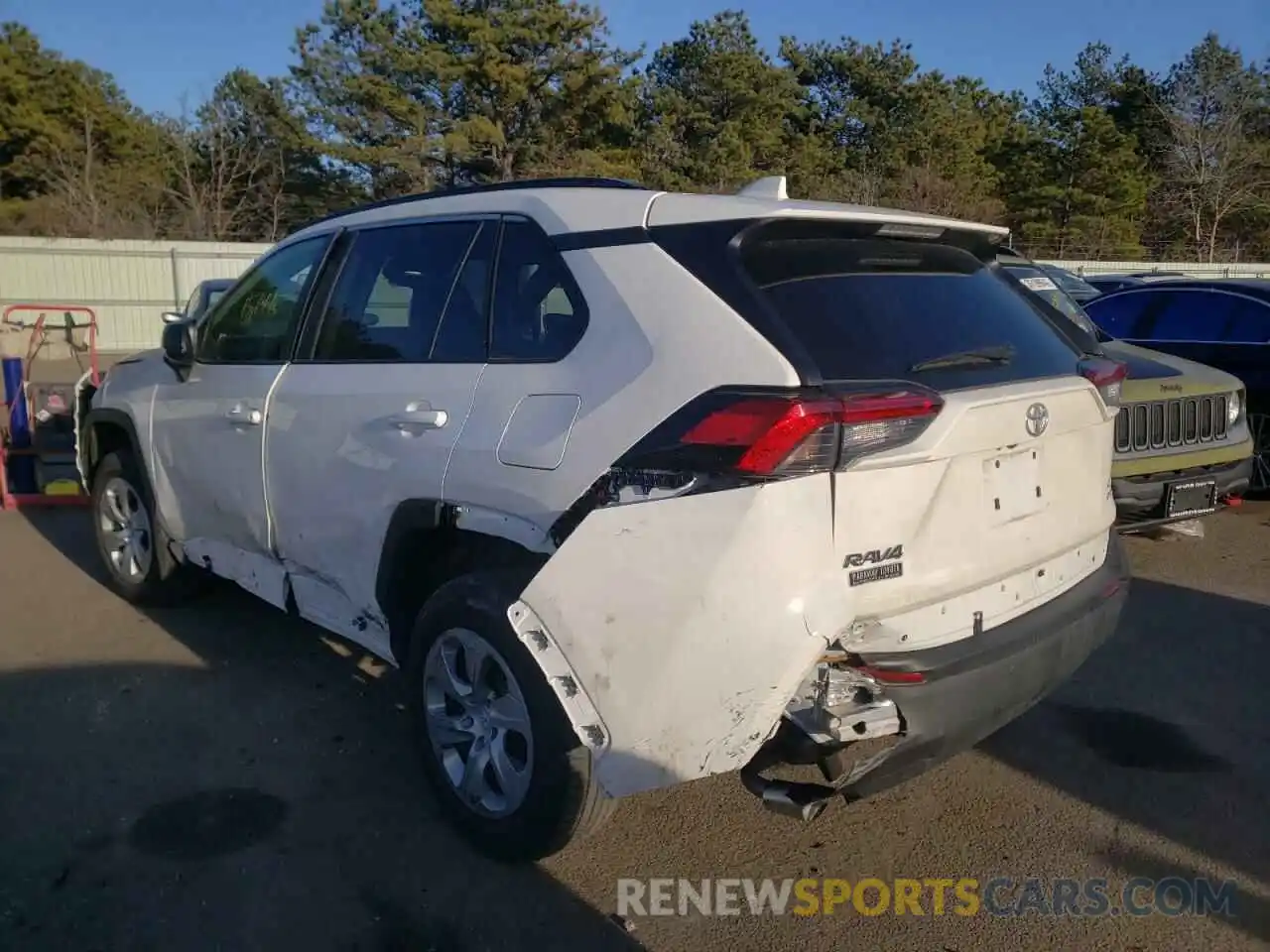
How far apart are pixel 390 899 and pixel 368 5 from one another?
3864 centimetres

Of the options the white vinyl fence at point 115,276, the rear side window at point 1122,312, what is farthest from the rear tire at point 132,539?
the white vinyl fence at point 115,276

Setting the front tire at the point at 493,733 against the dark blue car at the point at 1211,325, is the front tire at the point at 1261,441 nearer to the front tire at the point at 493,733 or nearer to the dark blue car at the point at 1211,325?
the dark blue car at the point at 1211,325

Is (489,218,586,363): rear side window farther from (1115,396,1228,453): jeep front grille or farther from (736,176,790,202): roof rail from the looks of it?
(1115,396,1228,453): jeep front grille

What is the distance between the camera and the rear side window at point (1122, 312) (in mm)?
8914

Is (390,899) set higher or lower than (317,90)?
lower

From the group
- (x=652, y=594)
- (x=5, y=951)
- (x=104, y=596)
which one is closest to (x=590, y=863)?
(x=652, y=594)

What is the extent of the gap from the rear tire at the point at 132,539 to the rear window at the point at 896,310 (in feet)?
11.9

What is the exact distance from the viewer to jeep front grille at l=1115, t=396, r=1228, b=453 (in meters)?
6.04

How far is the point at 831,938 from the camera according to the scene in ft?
9.52

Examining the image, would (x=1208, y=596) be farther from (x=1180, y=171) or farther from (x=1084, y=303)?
(x=1180, y=171)

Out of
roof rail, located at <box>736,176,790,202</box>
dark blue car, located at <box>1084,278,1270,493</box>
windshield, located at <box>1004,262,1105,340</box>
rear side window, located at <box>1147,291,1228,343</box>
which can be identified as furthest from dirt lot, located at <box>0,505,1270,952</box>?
rear side window, located at <box>1147,291,1228,343</box>

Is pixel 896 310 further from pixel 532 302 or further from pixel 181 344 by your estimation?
pixel 181 344

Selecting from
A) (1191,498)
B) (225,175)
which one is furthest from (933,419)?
(225,175)

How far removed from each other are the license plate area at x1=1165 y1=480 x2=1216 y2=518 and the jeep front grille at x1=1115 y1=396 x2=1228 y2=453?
253mm
